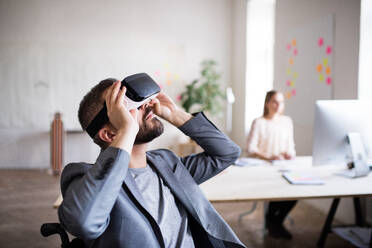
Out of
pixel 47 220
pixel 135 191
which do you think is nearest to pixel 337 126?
pixel 135 191

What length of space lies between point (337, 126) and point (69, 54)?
475 centimetres

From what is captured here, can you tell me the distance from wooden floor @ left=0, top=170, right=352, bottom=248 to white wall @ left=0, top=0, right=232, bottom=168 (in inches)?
49.1

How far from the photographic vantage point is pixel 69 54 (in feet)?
18.9

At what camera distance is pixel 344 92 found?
3.19 m

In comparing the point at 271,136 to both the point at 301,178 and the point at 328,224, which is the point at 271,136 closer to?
the point at 328,224

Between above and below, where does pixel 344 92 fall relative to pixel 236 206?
above

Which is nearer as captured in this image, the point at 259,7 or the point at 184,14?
the point at 259,7

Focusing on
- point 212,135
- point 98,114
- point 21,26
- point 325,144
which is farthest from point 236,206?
point 21,26

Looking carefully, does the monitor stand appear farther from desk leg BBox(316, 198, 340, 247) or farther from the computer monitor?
desk leg BBox(316, 198, 340, 247)

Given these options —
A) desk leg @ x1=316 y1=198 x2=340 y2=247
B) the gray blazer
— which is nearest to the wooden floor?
desk leg @ x1=316 y1=198 x2=340 y2=247

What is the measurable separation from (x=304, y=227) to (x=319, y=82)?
1486 millimetres

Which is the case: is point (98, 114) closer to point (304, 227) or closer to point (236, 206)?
point (304, 227)

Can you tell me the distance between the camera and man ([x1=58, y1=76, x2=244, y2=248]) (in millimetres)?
914

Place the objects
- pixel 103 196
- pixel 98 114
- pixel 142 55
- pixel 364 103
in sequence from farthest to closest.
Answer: pixel 142 55 → pixel 364 103 → pixel 98 114 → pixel 103 196
